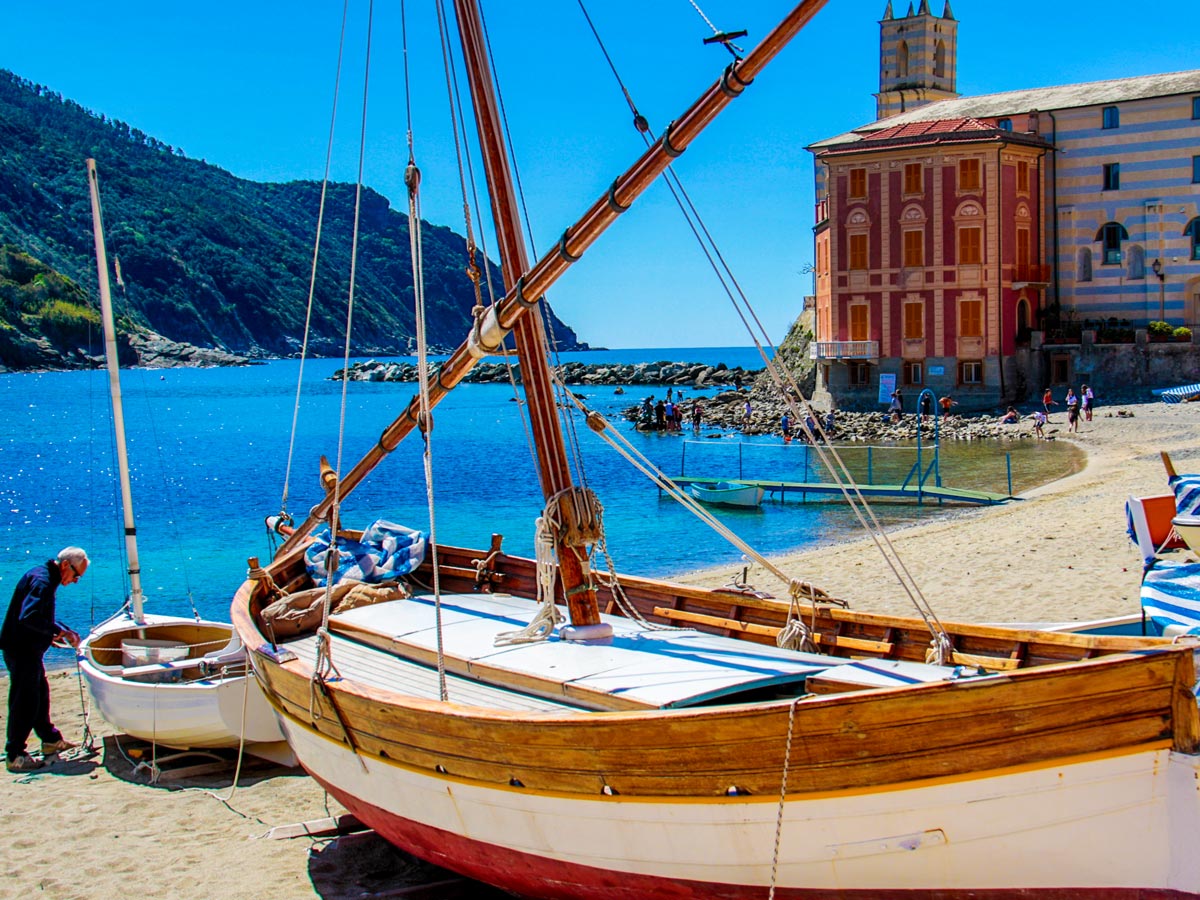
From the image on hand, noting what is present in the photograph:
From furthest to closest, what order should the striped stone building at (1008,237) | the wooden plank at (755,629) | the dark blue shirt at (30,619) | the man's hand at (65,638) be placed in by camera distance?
the striped stone building at (1008,237), the man's hand at (65,638), the dark blue shirt at (30,619), the wooden plank at (755,629)

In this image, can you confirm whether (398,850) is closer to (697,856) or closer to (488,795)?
(488,795)

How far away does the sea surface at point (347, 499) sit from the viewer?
29562 mm

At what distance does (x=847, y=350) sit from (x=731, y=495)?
24097 millimetres

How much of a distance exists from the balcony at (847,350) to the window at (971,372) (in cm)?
411

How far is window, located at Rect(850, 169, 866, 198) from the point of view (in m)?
55.8

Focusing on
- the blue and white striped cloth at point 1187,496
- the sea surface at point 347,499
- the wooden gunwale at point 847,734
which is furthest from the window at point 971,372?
the wooden gunwale at point 847,734

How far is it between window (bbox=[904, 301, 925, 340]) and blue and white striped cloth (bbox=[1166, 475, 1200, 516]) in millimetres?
45235

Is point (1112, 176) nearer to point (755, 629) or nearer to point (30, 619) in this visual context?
point (755, 629)

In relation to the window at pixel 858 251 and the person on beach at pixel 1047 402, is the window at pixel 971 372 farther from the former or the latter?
the window at pixel 858 251

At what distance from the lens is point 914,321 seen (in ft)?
183

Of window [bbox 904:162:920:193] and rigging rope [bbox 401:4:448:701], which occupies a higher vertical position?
window [bbox 904:162:920:193]

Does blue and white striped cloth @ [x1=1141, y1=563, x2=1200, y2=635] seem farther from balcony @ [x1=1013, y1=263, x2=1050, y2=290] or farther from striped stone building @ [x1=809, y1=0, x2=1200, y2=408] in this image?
balcony @ [x1=1013, y1=263, x2=1050, y2=290]

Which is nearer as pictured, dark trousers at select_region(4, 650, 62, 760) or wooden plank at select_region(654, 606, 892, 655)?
wooden plank at select_region(654, 606, 892, 655)

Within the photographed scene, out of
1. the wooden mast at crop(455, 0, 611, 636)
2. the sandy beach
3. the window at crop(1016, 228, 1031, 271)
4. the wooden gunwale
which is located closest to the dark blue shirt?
the sandy beach
